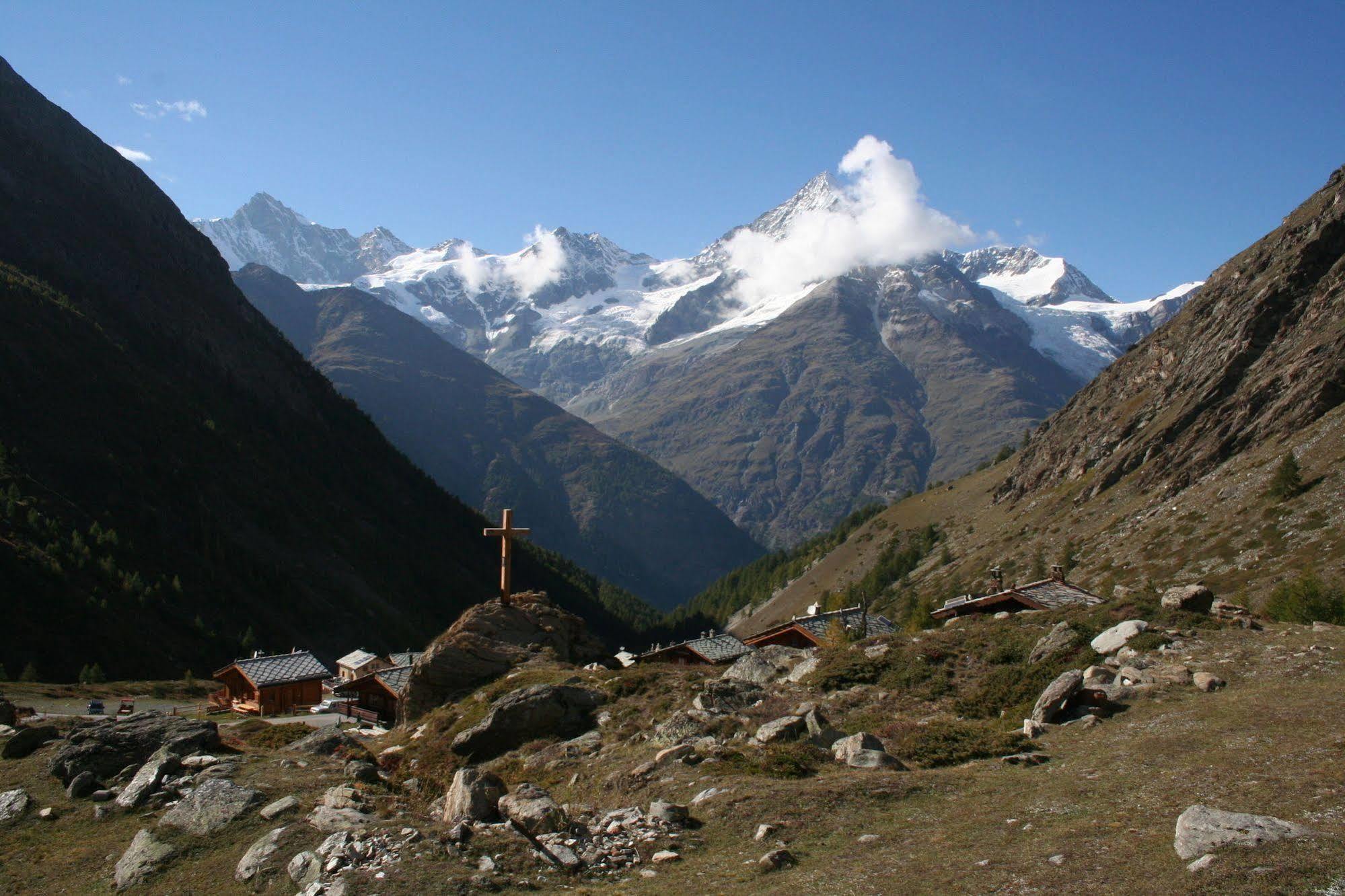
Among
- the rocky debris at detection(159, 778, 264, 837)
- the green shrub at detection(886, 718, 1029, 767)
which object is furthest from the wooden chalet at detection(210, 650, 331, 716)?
the green shrub at detection(886, 718, 1029, 767)

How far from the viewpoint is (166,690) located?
6975cm

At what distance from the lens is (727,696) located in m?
26.2

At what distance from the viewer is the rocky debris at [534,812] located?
1630 centimetres

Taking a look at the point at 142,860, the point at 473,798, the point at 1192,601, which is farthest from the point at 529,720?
the point at 1192,601

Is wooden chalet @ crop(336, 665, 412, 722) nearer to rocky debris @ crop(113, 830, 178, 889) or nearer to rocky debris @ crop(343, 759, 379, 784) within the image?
rocky debris @ crop(343, 759, 379, 784)

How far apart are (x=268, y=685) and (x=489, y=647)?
36.2 m

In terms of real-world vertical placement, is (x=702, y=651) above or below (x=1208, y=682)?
below

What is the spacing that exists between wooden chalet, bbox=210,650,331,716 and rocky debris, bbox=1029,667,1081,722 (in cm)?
5446

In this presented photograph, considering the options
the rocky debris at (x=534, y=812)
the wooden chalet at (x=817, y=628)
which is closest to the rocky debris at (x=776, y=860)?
the rocky debris at (x=534, y=812)

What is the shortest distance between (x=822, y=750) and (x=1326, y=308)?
14014cm

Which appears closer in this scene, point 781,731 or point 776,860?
point 776,860


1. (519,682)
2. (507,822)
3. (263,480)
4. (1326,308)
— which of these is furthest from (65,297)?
(1326,308)

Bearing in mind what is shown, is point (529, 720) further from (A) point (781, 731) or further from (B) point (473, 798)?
(B) point (473, 798)

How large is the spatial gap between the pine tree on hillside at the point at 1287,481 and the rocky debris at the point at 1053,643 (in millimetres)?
85185
